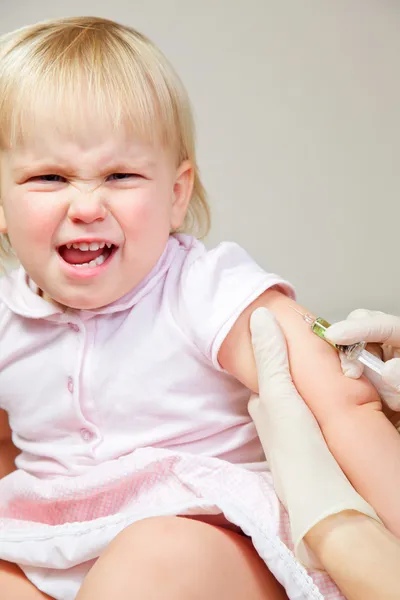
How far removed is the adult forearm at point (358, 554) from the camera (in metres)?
0.88

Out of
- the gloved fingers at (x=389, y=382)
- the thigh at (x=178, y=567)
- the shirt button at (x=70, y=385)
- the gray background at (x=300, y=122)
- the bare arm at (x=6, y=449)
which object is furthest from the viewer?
the gray background at (x=300, y=122)

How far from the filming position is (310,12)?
1882 millimetres

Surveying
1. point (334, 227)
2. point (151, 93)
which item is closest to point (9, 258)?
point (151, 93)

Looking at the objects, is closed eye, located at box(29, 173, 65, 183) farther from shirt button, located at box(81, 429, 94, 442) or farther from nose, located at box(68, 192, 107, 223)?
shirt button, located at box(81, 429, 94, 442)

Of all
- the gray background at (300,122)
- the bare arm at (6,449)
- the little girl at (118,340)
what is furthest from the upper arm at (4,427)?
the gray background at (300,122)

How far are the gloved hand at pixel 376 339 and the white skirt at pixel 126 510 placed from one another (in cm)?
19

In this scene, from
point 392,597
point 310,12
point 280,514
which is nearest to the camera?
point 392,597

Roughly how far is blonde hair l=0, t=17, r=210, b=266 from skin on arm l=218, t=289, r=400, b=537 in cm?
29

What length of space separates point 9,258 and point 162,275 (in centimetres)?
39

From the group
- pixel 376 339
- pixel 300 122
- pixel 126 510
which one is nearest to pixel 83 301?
pixel 126 510

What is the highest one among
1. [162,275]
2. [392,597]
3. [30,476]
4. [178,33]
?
[178,33]

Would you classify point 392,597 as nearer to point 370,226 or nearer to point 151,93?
point 151,93

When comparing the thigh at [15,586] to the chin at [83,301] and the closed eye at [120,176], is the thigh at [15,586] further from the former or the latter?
the closed eye at [120,176]

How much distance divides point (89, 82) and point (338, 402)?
20.6 inches
